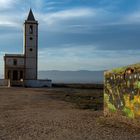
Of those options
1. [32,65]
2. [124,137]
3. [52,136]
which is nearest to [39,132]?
[52,136]

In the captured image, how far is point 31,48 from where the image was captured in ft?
237

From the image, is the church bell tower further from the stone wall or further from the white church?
the stone wall

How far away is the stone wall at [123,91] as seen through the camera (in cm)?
1455

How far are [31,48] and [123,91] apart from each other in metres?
57.2

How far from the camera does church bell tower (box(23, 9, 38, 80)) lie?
71.6 metres

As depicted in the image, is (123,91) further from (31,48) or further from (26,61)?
(31,48)

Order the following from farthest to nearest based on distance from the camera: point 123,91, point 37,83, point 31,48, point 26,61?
point 31,48 < point 26,61 < point 37,83 < point 123,91

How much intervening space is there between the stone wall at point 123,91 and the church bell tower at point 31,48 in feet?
175

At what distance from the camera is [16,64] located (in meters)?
71.9

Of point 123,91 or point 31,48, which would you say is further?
point 31,48

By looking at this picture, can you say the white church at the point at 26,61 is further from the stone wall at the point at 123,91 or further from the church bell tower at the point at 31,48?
the stone wall at the point at 123,91

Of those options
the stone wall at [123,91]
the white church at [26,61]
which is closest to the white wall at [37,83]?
the white church at [26,61]

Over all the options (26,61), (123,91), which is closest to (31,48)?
(26,61)

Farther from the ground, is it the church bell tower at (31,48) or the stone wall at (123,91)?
the church bell tower at (31,48)
